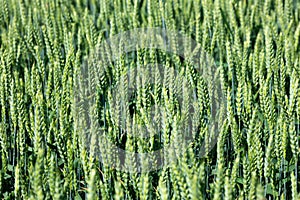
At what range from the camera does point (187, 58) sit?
1.67 meters

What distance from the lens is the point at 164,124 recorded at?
1172mm

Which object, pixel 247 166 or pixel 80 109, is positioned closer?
pixel 247 166

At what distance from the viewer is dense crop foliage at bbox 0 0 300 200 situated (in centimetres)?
114

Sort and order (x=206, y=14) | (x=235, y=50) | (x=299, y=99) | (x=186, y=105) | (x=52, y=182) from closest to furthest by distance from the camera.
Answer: (x=52, y=182), (x=186, y=105), (x=299, y=99), (x=235, y=50), (x=206, y=14)

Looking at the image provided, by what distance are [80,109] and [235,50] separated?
0.72 m

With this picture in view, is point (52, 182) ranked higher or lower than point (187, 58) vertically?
lower

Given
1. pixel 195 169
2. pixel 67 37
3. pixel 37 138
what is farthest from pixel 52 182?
pixel 67 37

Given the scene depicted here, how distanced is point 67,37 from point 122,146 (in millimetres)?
517

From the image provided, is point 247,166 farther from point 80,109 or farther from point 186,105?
point 80,109

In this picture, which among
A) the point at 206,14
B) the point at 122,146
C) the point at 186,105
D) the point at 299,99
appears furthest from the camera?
the point at 206,14

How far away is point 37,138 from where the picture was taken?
1.19 meters

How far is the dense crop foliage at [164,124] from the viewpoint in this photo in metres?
1.14

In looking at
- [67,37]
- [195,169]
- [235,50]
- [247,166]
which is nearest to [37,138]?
[195,169]

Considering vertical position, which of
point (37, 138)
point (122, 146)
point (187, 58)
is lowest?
point (122, 146)
